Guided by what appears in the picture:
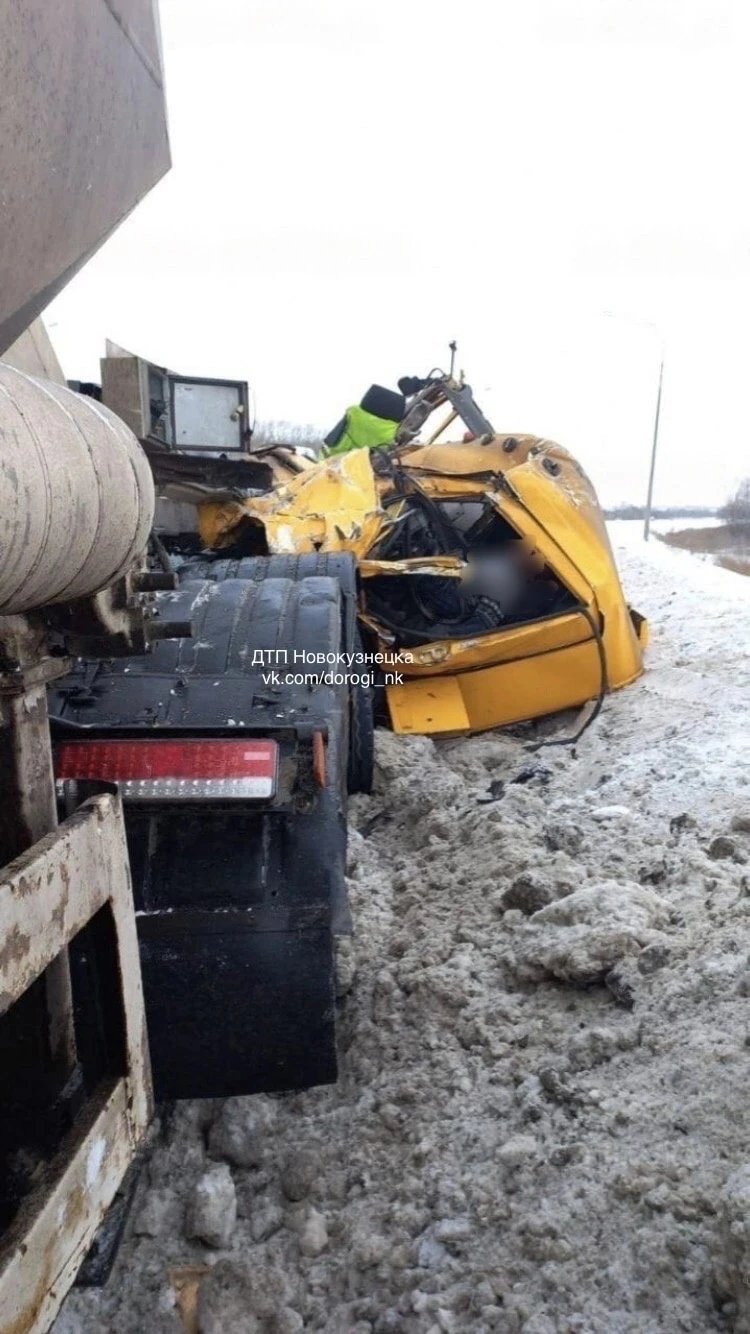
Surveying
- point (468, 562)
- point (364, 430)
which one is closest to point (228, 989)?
point (468, 562)

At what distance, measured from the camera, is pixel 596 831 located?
3.76 metres

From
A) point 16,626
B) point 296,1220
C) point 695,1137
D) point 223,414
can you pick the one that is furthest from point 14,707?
point 223,414

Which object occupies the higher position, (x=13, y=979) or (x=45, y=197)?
(x=45, y=197)

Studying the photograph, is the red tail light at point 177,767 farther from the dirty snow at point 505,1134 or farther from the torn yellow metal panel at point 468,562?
the torn yellow metal panel at point 468,562

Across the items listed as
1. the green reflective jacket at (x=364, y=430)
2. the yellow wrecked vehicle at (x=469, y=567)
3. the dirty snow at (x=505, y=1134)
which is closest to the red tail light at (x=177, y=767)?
the dirty snow at (x=505, y=1134)

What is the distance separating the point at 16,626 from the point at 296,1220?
57.0 inches

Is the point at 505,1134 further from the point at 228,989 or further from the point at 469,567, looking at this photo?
the point at 469,567

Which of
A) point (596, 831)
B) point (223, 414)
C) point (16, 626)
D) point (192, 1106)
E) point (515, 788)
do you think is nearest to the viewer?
point (16, 626)

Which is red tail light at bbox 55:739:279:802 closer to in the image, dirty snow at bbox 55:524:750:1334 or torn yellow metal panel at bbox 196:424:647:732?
dirty snow at bbox 55:524:750:1334

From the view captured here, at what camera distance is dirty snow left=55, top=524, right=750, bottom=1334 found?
191cm

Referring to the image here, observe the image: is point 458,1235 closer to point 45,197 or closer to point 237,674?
point 237,674

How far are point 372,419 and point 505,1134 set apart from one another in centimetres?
680

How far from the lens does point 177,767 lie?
6.82 ft

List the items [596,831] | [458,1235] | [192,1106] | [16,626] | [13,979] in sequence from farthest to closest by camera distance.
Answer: [596,831] → [192,1106] → [458,1235] → [16,626] → [13,979]
